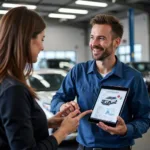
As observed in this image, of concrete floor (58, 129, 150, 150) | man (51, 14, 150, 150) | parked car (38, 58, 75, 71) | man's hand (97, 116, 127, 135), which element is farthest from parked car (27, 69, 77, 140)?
parked car (38, 58, 75, 71)

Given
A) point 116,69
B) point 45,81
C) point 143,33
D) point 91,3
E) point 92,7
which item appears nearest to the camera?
point 116,69

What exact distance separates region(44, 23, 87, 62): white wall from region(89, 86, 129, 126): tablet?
62.0 feet

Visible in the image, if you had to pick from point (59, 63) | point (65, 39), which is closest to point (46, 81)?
point (59, 63)

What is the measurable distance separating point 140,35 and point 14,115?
52.0ft

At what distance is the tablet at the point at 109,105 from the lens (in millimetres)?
1835

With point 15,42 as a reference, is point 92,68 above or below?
below

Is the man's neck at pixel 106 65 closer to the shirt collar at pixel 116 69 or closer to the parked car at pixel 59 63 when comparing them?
the shirt collar at pixel 116 69

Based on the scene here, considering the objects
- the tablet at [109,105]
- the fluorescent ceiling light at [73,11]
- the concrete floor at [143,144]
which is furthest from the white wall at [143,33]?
the tablet at [109,105]

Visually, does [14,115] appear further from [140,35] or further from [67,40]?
[67,40]

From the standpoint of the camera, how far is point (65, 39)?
21422 mm

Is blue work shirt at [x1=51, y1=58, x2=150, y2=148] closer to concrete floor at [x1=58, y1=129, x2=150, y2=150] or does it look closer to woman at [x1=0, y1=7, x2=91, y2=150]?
woman at [x1=0, y1=7, x2=91, y2=150]

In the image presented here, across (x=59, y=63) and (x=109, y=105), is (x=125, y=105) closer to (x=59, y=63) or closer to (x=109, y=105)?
(x=109, y=105)

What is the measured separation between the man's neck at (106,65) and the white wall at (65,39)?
18.5 metres

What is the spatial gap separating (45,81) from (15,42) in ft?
16.5
